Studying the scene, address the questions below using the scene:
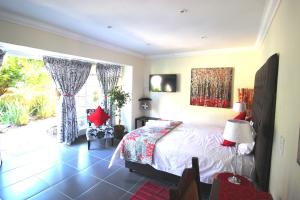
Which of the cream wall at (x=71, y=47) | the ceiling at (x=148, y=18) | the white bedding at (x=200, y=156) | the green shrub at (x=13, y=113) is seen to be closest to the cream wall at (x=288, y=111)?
the white bedding at (x=200, y=156)

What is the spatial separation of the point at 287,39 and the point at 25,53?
436cm

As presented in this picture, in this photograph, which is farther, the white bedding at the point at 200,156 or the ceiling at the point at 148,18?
the white bedding at the point at 200,156

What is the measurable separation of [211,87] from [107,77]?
3020mm

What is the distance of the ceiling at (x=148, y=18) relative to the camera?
2.04 m

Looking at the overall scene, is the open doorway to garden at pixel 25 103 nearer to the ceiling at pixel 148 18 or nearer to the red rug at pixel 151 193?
the ceiling at pixel 148 18

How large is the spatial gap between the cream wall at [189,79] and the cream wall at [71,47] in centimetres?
47

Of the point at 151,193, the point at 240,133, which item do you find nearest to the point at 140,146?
the point at 151,193

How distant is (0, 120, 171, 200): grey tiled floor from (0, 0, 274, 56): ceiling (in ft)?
8.19

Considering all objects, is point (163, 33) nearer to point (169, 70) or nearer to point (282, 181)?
point (169, 70)

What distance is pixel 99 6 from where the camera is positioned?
2.13m

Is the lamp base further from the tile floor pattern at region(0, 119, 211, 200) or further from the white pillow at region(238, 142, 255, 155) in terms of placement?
the tile floor pattern at region(0, 119, 211, 200)

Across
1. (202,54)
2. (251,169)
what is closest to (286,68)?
(251,169)

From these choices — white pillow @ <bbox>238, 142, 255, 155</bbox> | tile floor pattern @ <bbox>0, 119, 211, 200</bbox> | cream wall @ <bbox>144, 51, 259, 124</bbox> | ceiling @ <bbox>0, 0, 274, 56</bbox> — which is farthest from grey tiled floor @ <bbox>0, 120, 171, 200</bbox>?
ceiling @ <bbox>0, 0, 274, 56</bbox>

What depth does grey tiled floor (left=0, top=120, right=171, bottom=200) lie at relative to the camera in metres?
2.46
